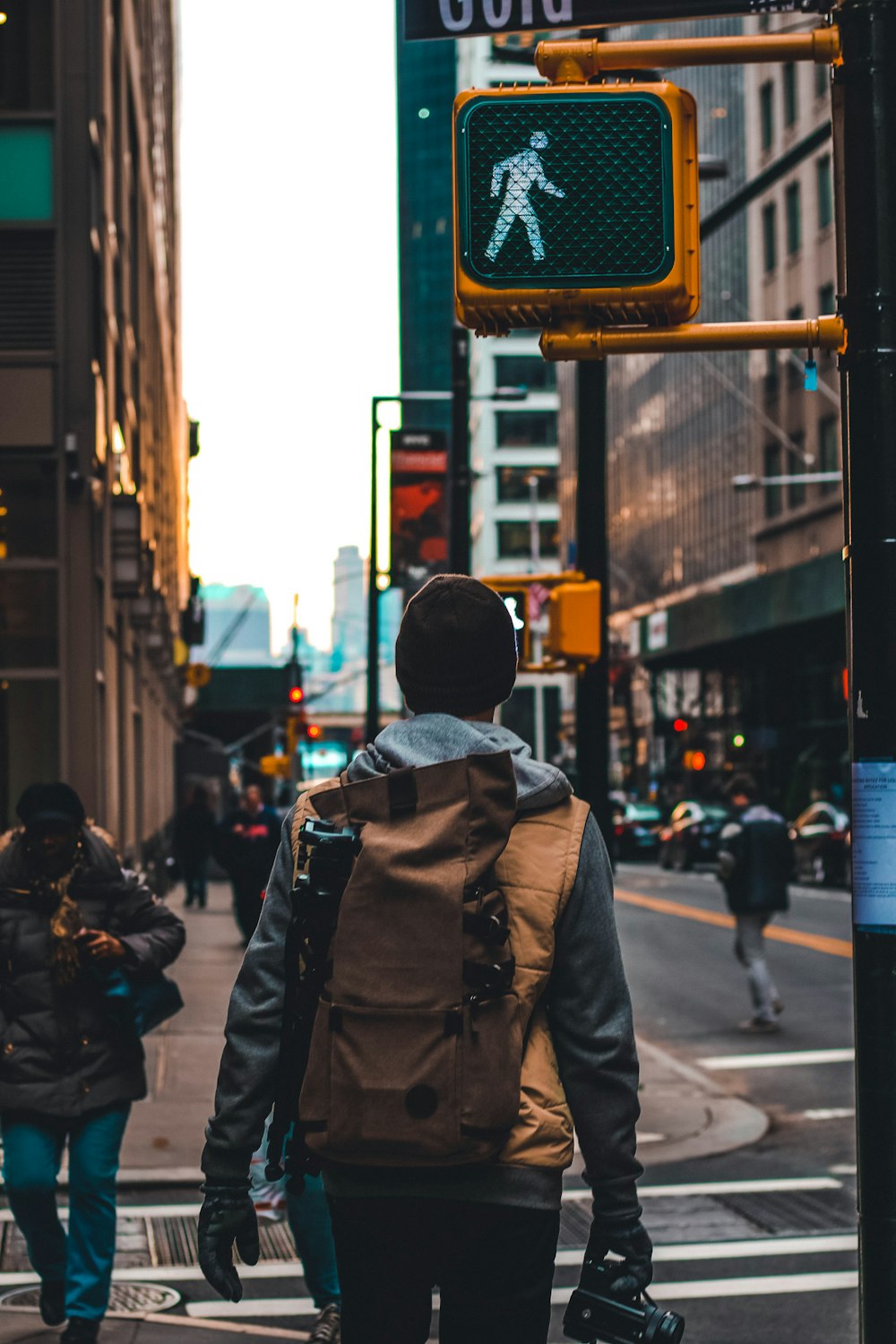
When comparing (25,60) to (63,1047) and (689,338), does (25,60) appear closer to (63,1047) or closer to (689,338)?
(63,1047)

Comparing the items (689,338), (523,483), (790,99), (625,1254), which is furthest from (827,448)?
(523,483)

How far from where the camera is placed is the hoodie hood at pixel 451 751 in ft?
10.3

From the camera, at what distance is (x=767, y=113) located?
58.1 metres

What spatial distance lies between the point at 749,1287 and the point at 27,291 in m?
9.87

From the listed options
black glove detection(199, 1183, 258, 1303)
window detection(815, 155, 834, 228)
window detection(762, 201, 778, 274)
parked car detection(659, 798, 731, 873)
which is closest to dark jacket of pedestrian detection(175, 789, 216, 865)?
parked car detection(659, 798, 731, 873)

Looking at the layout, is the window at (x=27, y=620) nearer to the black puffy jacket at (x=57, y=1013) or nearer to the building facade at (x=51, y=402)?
the building facade at (x=51, y=402)

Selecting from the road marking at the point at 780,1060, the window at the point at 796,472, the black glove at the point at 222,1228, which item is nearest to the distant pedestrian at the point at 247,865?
the black glove at the point at 222,1228

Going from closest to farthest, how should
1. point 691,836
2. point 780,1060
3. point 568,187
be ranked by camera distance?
point 568,187
point 780,1060
point 691,836

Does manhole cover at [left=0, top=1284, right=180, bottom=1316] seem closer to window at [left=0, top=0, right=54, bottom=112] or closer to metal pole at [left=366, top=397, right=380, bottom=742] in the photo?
window at [left=0, top=0, right=54, bottom=112]

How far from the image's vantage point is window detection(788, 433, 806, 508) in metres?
55.5

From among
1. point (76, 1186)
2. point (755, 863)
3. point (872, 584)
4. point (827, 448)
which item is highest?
point (827, 448)

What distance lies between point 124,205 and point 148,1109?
46.4 feet

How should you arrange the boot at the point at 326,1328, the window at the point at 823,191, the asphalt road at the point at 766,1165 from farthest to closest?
the window at the point at 823,191
the asphalt road at the point at 766,1165
the boot at the point at 326,1328

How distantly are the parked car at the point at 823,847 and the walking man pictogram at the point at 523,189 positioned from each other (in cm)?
2932
